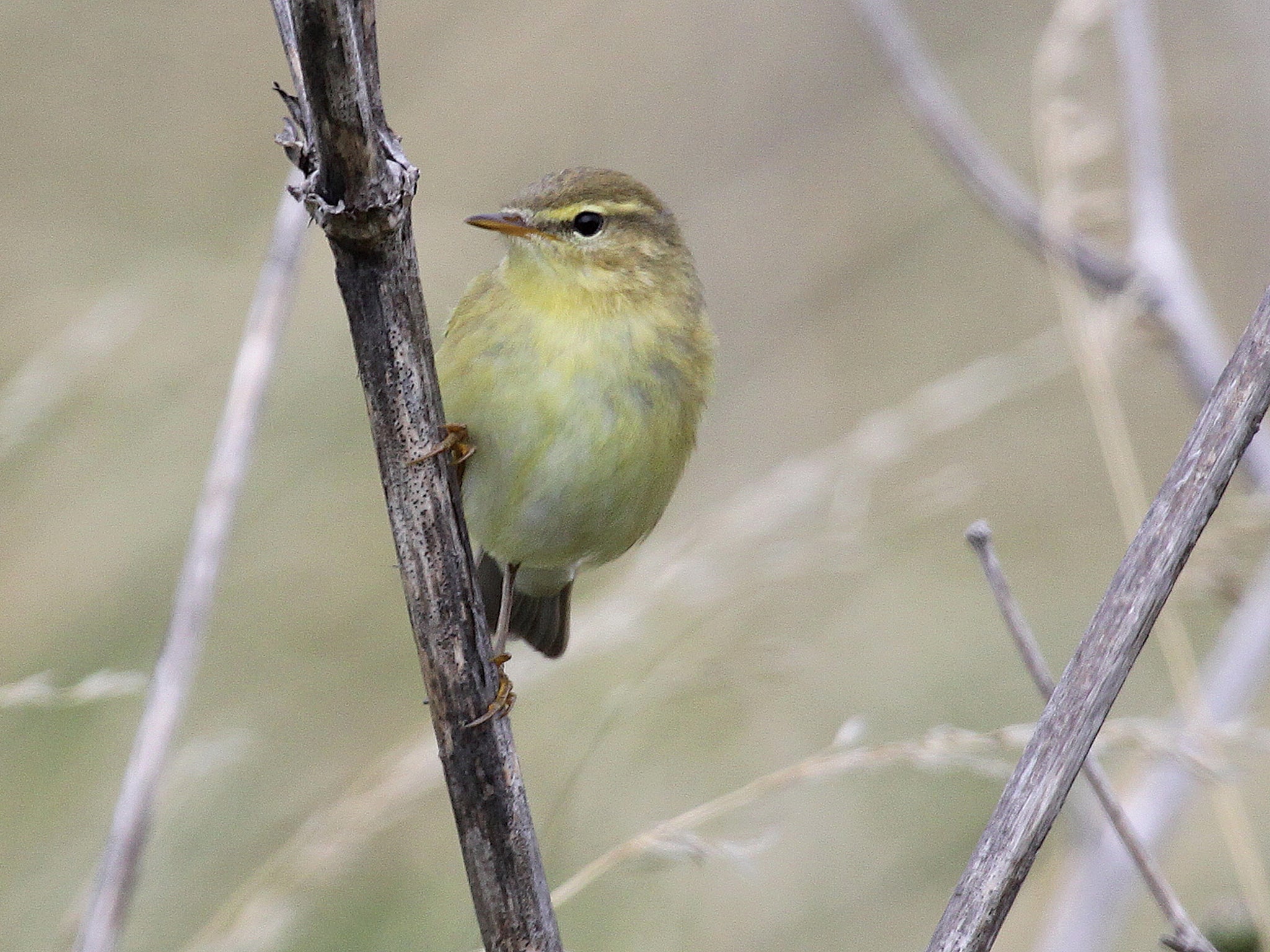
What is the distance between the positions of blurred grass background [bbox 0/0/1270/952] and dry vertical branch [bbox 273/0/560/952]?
25.9 inches

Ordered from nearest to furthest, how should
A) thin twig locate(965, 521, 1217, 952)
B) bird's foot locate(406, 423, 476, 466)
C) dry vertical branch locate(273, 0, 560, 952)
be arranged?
1. dry vertical branch locate(273, 0, 560, 952)
2. thin twig locate(965, 521, 1217, 952)
3. bird's foot locate(406, 423, 476, 466)

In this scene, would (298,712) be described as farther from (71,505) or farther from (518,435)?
(518,435)

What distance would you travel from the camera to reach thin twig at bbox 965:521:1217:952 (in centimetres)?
146

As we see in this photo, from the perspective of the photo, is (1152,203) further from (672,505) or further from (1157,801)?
(672,505)

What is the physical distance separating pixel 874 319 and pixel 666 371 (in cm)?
244

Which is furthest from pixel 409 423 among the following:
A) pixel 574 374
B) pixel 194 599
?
pixel 574 374

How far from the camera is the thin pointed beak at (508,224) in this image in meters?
2.46

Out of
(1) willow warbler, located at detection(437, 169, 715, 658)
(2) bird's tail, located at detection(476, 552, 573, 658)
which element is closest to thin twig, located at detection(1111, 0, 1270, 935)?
(1) willow warbler, located at detection(437, 169, 715, 658)

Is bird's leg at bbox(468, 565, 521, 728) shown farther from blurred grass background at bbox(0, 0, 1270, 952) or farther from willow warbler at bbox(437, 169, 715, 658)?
blurred grass background at bbox(0, 0, 1270, 952)

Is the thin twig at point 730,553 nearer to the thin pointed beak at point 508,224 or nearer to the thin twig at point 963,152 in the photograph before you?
the thin twig at point 963,152

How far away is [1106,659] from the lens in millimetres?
1323

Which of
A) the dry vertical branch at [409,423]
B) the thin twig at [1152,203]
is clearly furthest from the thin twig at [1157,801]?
the dry vertical branch at [409,423]

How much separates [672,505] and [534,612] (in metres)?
1.42

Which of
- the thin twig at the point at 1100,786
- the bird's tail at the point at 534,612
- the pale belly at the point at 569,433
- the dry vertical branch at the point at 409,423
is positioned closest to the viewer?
the dry vertical branch at the point at 409,423
